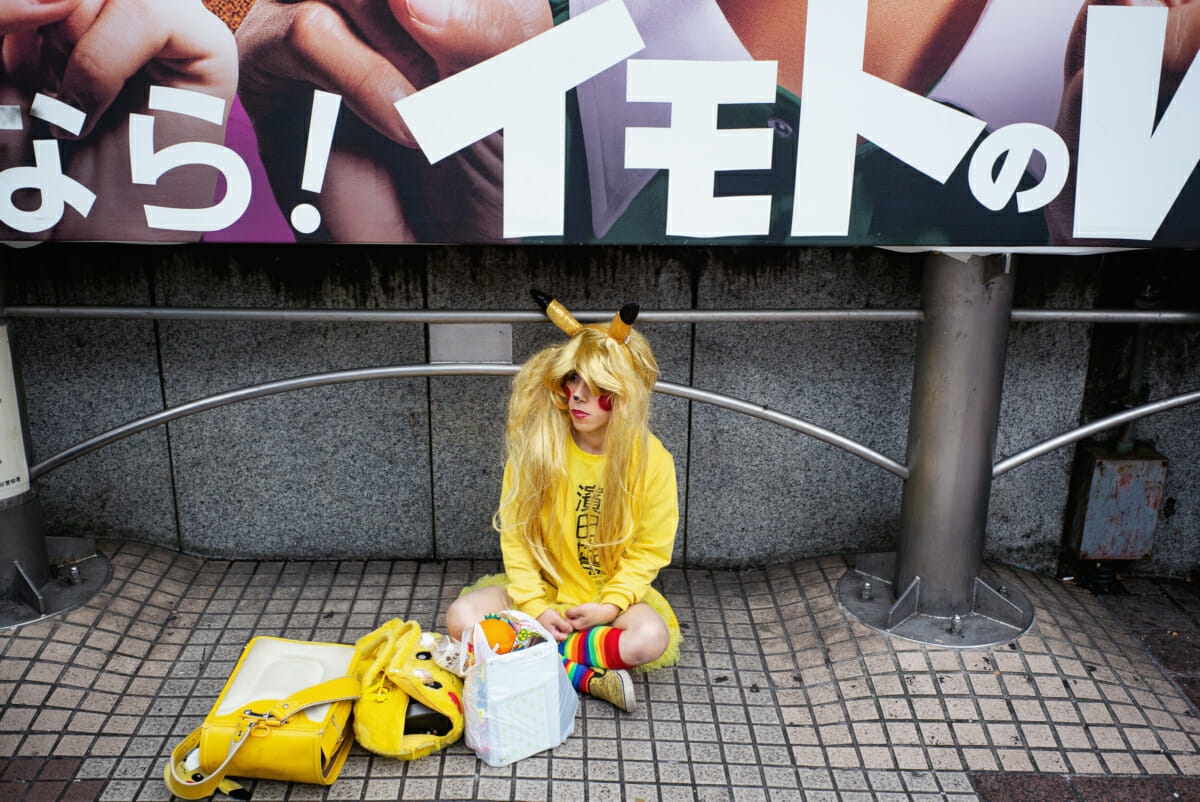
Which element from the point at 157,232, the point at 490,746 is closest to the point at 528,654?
the point at 490,746

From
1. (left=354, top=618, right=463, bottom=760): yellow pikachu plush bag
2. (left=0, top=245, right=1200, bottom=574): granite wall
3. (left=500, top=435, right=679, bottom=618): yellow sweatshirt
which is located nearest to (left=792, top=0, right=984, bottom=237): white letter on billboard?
(left=0, top=245, right=1200, bottom=574): granite wall

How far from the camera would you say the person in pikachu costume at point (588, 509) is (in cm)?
357

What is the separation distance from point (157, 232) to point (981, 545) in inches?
139

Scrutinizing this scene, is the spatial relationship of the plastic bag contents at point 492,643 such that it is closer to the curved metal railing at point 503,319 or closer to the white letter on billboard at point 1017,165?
the curved metal railing at point 503,319

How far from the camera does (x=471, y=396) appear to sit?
4.55m

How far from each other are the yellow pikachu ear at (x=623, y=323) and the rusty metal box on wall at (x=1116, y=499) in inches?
100.0

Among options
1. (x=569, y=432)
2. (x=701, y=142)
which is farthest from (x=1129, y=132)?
(x=569, y=432)

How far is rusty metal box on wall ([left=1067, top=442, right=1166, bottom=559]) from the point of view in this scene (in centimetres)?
452

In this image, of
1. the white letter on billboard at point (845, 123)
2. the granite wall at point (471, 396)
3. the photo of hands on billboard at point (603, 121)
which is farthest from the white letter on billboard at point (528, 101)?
the granite wall at point (471, 396)

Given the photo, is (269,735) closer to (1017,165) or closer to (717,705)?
(717,705)

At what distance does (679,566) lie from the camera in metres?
4.79

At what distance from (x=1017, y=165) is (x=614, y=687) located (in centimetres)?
240

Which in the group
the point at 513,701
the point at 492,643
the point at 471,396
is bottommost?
the point at 513,701

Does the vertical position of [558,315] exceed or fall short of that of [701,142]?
it falls short
